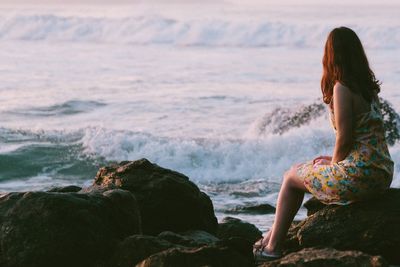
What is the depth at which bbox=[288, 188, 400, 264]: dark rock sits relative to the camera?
5906mm

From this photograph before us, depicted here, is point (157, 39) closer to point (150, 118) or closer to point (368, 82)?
point (150, 118)

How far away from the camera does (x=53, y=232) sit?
5.86 meters

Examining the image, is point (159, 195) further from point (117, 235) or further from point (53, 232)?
point (53, 232)

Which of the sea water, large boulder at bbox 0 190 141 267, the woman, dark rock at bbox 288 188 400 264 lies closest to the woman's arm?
the woman

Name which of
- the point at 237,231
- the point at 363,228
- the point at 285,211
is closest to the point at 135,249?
the point at 285,211

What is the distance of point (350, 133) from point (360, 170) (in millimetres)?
248

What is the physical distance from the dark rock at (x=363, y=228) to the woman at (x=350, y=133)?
3.9 inches

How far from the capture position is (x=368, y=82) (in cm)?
579

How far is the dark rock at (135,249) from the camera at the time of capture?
5.76 m

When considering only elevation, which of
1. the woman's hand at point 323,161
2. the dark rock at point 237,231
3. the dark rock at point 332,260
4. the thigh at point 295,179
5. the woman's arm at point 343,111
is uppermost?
the woman's arm at point 343,111

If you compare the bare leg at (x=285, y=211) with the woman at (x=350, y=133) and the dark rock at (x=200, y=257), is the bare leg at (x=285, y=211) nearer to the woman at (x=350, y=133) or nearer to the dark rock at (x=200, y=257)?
the woman at (x=350, y=133)

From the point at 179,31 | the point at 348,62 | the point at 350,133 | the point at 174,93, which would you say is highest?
the point at 348,62

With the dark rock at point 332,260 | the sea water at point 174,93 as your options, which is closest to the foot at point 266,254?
the dark rock at point 332,260

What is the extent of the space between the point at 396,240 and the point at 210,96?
62.8 feet
